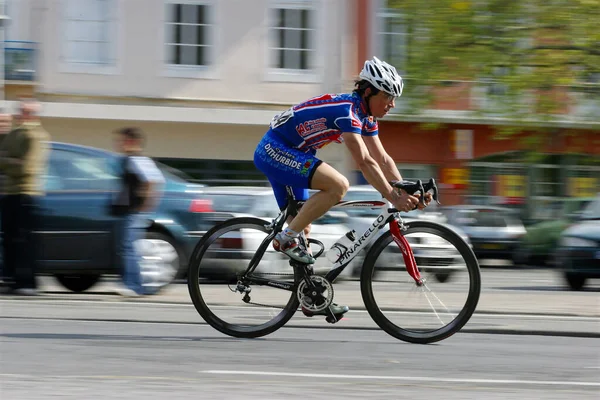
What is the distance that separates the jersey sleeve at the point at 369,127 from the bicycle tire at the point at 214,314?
34.7 inches

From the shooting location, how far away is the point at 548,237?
24266 millimetres

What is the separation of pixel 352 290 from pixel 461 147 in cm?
2002

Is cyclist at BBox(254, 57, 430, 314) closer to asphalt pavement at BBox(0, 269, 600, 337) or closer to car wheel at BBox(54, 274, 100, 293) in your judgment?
asphalt pavement at BBox(0, 269, 600, 337)

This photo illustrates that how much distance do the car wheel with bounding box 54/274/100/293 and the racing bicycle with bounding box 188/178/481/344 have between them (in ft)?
16.9

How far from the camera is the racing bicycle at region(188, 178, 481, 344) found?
744 cm

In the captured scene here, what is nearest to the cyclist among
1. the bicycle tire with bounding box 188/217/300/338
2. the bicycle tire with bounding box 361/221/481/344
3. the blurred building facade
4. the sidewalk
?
the bicycle tire with bounding box 361/221/481/344

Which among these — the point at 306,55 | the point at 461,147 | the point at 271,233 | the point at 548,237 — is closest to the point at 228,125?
the point at 306,55

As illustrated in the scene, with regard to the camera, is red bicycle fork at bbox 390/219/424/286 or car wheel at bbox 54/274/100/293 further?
car wheel at bbox 54/274/100/293

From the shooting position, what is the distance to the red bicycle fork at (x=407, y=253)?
24.6 feet

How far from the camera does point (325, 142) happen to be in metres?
7.36

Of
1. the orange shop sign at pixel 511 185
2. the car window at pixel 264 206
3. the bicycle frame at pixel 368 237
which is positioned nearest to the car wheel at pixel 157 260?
the car window at pixel 264 206

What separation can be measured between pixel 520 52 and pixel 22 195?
5592 mm

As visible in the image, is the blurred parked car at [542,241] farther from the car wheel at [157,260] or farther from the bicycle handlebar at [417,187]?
the bicycle handlebar at [417,187]

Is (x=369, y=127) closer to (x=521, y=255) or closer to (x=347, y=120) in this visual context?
(x=347, y=120)
